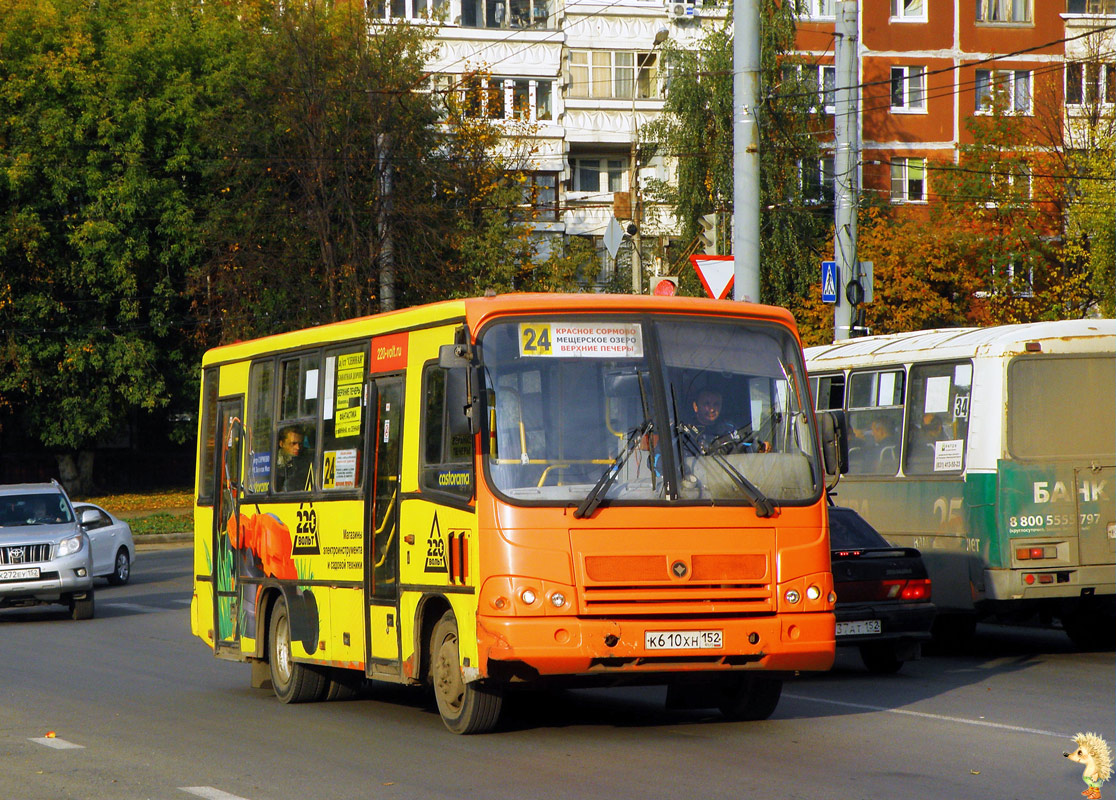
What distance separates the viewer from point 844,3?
24484 millimetres

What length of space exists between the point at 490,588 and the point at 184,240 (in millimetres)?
37913

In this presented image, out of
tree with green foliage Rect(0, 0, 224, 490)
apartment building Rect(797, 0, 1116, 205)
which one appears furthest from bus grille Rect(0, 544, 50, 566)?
apartment building Rect(797, 0, 1116, 205)

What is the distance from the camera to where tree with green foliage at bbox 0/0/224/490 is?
44094 millimetres

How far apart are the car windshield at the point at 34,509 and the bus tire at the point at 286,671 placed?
33.7ft

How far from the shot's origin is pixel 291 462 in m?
12.6

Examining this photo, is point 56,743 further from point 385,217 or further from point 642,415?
point 385,217

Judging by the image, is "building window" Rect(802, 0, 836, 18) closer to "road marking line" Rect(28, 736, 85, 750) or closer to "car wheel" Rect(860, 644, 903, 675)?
"car wheel" Rect(860, 644, 903, 675)

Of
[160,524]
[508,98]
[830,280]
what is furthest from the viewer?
[508,98]

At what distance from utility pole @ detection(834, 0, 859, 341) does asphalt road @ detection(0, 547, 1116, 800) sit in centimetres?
860

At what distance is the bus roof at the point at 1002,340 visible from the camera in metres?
15.2

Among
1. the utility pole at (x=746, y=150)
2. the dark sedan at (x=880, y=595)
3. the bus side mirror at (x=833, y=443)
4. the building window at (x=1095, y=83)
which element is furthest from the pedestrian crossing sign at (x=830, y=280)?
the building window at (x=1095, y=83)

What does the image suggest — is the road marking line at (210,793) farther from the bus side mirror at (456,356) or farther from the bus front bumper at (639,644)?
the bus side mirror at (456,356)

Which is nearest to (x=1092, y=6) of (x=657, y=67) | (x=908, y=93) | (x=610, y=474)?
(x=908, y=93)

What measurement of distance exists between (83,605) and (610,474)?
14124mm
